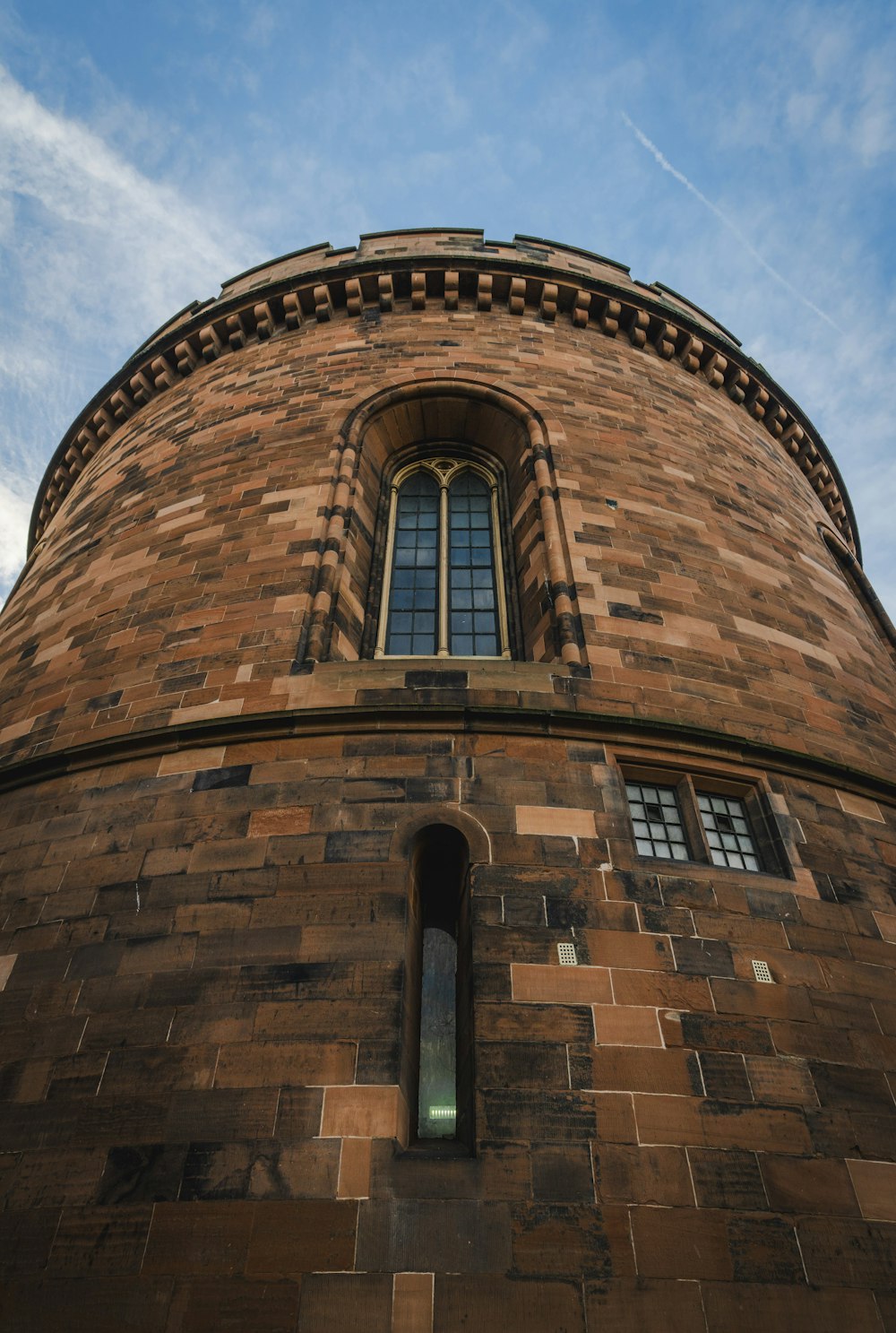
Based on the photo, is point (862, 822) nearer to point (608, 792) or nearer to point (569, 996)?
point (608, 792)

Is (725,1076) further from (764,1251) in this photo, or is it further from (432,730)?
(432,730)

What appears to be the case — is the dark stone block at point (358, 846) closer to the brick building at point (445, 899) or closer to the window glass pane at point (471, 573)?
the brick building at point (445, 899)

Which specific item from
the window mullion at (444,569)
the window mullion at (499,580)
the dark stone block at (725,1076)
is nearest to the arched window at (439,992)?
the dark stone block at (725,1076)

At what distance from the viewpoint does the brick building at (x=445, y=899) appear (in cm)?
331

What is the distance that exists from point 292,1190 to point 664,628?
4.34 metres

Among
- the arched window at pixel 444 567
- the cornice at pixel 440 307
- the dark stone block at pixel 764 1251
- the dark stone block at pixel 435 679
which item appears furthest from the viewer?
the cornice at pixel 440 307

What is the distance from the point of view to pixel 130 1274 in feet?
10.7

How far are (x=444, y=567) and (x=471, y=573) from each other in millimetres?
262

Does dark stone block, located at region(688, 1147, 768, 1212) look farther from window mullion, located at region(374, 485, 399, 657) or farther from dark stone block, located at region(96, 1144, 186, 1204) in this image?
window mullion, located at region(374, 485, 399, 657)

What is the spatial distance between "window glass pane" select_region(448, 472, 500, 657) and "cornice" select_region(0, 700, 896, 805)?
168cm

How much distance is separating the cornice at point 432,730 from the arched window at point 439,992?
78 cm

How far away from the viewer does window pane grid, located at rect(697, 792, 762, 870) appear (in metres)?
4.96

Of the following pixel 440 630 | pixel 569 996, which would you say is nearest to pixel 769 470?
pixel 440 630

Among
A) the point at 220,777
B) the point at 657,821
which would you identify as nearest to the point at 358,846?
the point at 220,777
